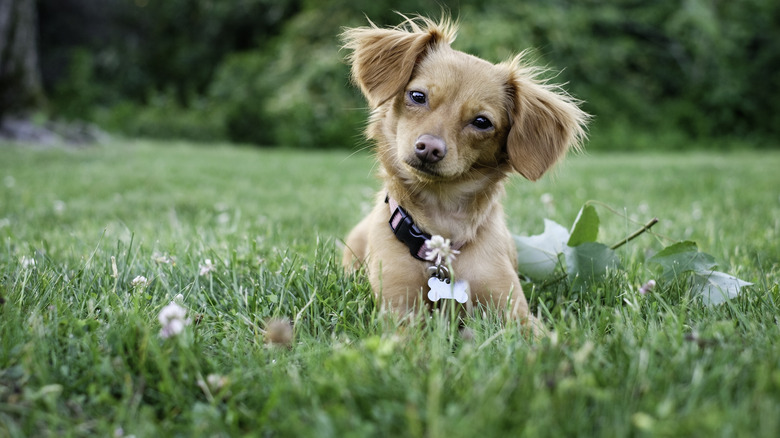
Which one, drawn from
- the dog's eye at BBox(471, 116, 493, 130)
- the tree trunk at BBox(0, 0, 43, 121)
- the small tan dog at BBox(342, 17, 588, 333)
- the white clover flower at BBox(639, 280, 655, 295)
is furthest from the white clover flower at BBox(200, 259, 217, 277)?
the tree trunk at BBox(0, 0, 43, 121)

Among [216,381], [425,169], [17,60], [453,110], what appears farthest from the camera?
[17,60]

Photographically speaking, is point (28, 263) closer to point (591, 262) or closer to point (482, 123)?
point (482, 123)

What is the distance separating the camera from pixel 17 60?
9.98 m

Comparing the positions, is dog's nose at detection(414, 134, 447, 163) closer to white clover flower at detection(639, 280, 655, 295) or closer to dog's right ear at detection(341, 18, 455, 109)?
dog's right ear at detection(341, 18, 455, 109)

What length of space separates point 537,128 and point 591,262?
58 cm

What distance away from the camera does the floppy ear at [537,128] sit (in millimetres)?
2416

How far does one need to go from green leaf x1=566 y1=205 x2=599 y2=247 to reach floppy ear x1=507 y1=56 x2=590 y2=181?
0.24 metres

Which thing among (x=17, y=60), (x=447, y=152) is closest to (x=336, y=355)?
(x=447, y=152)

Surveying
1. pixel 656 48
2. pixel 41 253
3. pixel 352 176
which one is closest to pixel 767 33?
pixel 656 48

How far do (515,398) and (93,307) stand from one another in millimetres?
1260

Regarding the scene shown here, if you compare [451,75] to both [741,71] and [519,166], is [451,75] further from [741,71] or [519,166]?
[741,71]

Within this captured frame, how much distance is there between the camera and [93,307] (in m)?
1.79

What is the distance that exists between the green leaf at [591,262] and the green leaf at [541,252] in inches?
7.8

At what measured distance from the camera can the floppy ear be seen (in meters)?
2.42
